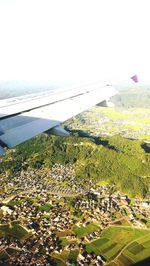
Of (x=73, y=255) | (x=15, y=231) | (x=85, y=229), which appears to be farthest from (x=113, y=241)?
(x=15, y=231)

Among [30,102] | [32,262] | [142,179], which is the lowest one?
[142,179]

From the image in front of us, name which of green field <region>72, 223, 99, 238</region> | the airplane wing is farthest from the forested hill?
the airplane wing

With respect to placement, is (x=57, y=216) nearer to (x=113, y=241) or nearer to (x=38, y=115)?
(x=113, y=241)

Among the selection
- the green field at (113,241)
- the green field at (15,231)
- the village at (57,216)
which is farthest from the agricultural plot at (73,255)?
the green field at (15,231)

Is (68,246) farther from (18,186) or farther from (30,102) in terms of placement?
(30,102)

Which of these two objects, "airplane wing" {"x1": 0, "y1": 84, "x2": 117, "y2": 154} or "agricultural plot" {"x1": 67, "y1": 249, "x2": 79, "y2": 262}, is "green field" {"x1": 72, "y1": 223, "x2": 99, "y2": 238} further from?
"airplane wing" {"x1": 0, "y1": 84, "x2": 117, "y2": 154}

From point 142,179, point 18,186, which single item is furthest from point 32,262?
point 142,179
